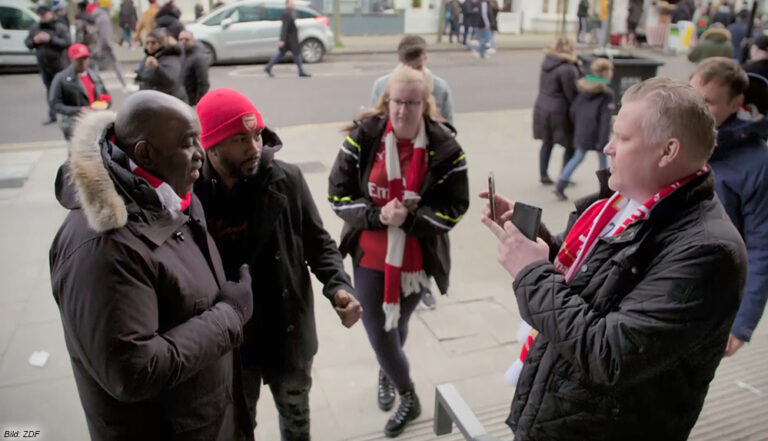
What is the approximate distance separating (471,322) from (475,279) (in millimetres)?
752

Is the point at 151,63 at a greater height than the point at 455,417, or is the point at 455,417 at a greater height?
the point at 151,63

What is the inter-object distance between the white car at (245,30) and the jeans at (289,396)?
1424 centimetres

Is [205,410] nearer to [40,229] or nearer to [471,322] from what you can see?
[471,322]

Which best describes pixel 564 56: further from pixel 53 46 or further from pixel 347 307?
pixel 53 46

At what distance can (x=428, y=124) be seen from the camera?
322 cm

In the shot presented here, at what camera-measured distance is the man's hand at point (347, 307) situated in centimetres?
252

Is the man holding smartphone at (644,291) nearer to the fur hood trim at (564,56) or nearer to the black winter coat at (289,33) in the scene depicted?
the fur hood trim at (564,56)

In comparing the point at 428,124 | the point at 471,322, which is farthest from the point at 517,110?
the point at 428,124

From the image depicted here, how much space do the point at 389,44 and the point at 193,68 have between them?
15.0 m

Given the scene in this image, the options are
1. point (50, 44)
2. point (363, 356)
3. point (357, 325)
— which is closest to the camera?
point (363, 356)

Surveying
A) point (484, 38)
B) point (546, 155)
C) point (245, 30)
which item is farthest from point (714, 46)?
point (245, 30)

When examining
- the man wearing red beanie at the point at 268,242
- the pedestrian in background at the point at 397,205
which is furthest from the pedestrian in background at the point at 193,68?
the man wearing red beanie at the point at 268,242

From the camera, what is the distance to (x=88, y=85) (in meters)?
6.78

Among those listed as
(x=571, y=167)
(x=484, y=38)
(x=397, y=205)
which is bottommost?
(x=571, y=167)
